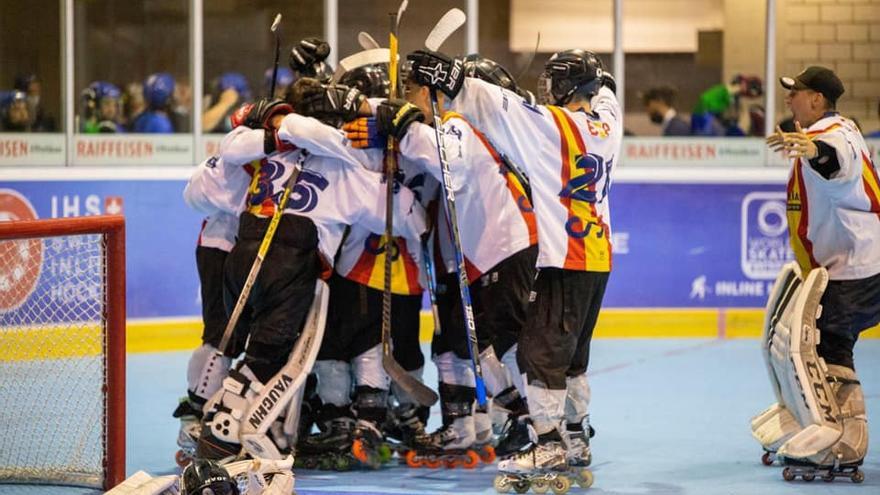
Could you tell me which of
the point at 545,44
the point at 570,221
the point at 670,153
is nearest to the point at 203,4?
the point at 545,44

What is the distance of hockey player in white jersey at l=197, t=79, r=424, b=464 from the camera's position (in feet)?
17.5

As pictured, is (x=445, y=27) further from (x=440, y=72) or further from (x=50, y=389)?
(x=50, y=389)

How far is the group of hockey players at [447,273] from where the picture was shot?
5227mm

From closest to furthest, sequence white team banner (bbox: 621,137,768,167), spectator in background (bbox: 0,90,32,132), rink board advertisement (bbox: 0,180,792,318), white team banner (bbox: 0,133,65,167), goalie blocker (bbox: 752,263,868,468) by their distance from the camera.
Result: 1. goalie blocker (bbox: 752,263,868,468)
2. white team banner (bbox: 0,133,65,167)
3. spectator in background (bbox: 0,90,32,132)
4. rink board advertisement (bbox: 0,180,792,318)
5. white team banner (bbox: 621,137,768,167)

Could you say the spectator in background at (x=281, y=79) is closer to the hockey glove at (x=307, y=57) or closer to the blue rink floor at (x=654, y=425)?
the blue rink floor at (x=654, y=425)

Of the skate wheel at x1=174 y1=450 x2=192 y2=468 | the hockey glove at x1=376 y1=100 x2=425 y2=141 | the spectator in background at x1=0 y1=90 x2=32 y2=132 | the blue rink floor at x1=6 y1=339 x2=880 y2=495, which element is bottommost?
the blue rink floor at x1=6 y1=339 x2=880 y2=495

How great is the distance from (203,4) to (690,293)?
133 inches

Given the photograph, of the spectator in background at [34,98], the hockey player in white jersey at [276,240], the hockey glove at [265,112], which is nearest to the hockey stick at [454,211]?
the hockey player in white jersey at [276,240]

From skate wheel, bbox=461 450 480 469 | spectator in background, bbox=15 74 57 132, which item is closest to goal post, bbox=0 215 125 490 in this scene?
skate wheel, bbox=461 450 480 469

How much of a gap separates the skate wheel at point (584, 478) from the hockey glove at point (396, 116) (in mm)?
1312

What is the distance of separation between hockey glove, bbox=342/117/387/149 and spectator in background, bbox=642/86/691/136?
15.1 ft

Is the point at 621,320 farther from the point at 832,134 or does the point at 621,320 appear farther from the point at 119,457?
the point at 119,457

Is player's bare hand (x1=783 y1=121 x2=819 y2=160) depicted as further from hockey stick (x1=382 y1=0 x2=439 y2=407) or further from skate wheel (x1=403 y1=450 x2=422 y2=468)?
skate wheel (x1=403 y1=450 x2=422 y2=468)

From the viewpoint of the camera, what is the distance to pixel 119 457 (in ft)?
16.3
